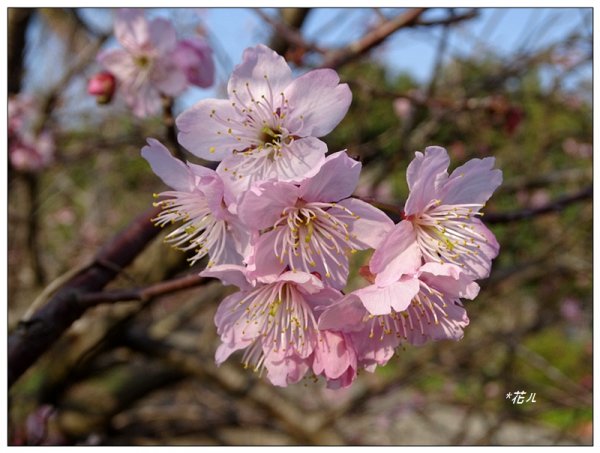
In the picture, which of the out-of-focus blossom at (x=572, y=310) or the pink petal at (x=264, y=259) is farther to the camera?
the out-of-focus blossom at (x=572, y=310)

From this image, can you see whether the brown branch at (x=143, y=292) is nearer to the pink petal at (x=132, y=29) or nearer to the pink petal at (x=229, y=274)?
the pink petal at (x=229, y=274)

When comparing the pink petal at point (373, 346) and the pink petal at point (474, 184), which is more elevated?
the pink petal at point (474, 184)

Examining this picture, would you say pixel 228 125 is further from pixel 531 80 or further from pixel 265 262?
pixel 531 80

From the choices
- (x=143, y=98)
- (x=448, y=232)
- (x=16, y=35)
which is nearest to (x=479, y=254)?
(x=448, y=232)

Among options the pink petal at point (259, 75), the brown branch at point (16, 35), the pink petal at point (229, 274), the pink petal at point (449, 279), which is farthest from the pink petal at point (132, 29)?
the pink petal at point (449, 279)

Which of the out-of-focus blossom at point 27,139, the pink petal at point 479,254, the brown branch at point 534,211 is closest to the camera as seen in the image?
the pink petal at point 479,254

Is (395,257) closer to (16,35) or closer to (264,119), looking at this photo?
(264,119)
